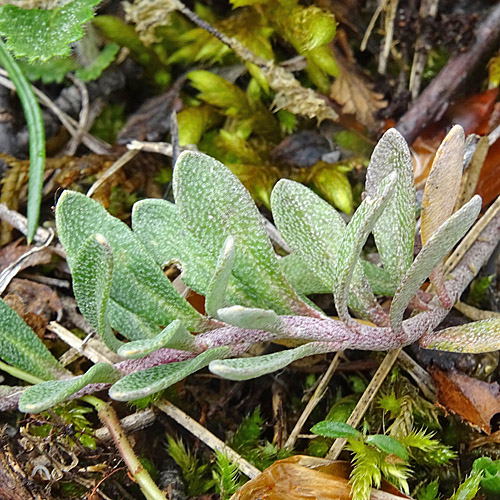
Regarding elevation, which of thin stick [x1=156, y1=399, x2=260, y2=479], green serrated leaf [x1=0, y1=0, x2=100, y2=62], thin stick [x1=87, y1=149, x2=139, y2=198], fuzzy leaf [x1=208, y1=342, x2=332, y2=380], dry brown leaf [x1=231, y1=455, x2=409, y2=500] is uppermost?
green serrated leaf [x1=0, y1=0, x2=100, y2=62]

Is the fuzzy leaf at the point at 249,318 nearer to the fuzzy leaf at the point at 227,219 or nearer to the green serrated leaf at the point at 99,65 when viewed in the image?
the fuzzy leaf at the point at 227,219

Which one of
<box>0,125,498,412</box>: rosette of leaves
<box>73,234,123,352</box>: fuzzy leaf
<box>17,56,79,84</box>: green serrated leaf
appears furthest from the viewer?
<box>17,56,79,84</box>: green serrated leaf

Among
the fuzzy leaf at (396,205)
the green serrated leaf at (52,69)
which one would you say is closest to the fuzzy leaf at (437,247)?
the fuzzy leaf at (396,205)

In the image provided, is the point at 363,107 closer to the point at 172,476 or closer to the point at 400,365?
the point at 400,365

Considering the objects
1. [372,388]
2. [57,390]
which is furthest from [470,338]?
[57,390]

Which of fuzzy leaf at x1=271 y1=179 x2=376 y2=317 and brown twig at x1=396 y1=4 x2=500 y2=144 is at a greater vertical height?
brown twig at x1=396 y1=4 x2=500 y2=144

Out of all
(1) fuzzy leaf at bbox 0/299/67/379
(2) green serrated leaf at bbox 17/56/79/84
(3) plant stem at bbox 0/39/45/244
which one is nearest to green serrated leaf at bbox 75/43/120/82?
(2) green serrated leaf at bbox 17/56/79/84

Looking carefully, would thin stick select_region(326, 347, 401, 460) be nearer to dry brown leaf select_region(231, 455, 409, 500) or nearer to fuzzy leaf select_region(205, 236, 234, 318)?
dry brown leaf select_region(231, 455, 409, 500)
